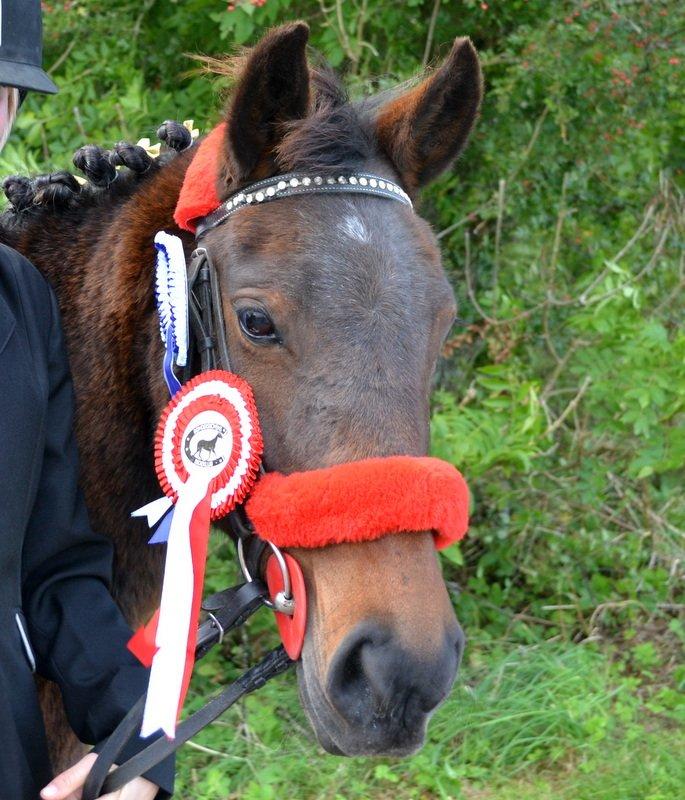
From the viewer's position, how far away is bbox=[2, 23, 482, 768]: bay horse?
1.91 m

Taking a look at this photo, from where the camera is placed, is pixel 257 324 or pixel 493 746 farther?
pixel 493 746

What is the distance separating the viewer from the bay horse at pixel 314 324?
6.27ft

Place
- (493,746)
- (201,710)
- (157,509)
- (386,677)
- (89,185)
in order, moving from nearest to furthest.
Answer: (386,677) → (201,710) → (157,509) → (89,185) → (493,746)

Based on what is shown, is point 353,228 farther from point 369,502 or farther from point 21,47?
point 21,47

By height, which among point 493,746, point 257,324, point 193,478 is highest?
point 257,324

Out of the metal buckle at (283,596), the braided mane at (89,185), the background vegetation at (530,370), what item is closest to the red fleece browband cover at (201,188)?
the braided mane at (89,185)

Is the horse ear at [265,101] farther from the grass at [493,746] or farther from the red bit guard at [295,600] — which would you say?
the grass at [493,746]

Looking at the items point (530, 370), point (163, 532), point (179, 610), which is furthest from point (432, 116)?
point (530, 370)

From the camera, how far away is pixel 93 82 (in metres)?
5.09

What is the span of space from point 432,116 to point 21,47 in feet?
3.13

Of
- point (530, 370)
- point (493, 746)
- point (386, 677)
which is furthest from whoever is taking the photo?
point (530, 370)

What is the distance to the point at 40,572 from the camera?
2.12m

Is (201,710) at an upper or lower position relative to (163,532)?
lower

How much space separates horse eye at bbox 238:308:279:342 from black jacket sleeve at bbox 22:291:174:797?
1.43 ft
